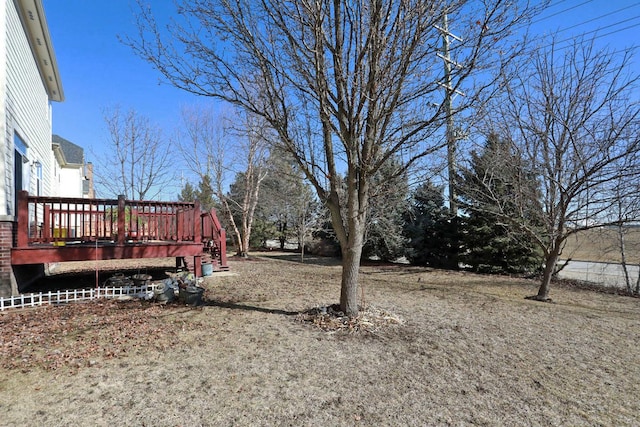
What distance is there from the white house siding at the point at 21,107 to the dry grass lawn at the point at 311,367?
3116 millimetres

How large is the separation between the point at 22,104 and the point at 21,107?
0.13 meters

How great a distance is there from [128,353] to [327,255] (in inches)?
591

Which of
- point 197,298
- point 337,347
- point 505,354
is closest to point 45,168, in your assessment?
point 197,298

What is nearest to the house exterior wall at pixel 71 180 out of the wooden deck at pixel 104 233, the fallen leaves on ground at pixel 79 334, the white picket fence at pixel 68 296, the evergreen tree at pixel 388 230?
the wooden deck at pixel 104 233

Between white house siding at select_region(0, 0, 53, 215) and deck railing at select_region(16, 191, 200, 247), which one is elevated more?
white house siding at select_region(0, 0, 53, 215)

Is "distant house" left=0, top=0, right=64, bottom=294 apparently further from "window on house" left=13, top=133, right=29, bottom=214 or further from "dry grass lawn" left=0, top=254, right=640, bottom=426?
"dry grass lawn" left=0, top=254, right=640, bottom=426

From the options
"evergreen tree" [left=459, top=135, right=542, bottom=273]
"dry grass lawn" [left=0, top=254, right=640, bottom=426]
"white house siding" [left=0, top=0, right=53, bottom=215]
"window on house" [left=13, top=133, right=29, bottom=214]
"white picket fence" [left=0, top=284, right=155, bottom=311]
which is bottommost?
"dry grass lawn" [left=0, top=254, right=640, bottom=426]

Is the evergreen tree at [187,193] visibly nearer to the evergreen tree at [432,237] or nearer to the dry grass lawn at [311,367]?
the evergreen tree at [432,237]

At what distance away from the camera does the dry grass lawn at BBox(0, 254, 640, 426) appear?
108 inches

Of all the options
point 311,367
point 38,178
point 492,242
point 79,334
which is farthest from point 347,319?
point 38,178

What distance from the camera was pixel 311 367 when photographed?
141 inches

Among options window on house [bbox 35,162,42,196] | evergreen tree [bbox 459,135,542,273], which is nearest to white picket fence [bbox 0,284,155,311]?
window on house [bbox 35,162,42,196]

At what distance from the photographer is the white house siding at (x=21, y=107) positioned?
6543 mm

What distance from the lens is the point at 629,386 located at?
329 cm
